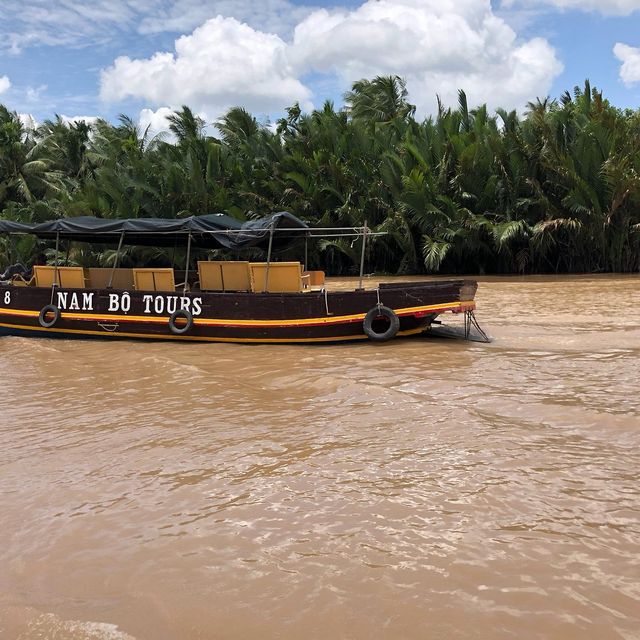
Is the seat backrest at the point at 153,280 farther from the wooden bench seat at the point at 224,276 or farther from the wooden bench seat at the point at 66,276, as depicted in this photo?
the wooden bench seat at the point at 66,276

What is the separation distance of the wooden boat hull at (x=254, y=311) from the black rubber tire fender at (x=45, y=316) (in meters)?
0.06

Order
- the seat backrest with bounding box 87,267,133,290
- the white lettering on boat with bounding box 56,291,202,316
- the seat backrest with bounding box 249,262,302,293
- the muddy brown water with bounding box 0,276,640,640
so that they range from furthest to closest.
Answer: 1. the seat backrest with bounding box 87,267,133,290
2. the white lettering on boat with bounding box 56,291,202,316
3. the seat backrest with bounding box 249,262,302,293
4. the muddy brown water with bounding box 0,276,640,640

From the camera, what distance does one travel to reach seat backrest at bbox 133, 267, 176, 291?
1173 centimetres

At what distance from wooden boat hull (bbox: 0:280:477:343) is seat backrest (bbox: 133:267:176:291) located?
1.60ft

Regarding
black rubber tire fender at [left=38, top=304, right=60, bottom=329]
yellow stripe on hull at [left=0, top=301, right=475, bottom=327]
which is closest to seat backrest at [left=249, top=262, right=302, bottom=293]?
yellow stripe on hull at [left=0, top=301, right=475, bottom=327]

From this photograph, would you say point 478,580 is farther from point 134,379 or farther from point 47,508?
point 134,379

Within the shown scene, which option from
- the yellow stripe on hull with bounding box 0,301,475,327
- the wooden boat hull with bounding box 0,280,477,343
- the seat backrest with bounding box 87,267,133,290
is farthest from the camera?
the seat backrest with bounding box 87,267,133,290

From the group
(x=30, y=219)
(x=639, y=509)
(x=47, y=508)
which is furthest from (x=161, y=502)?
(x=30, y=219)

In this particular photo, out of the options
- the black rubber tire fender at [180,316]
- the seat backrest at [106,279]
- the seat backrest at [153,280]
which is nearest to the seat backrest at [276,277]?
the black rubber tire fender at [180,316]

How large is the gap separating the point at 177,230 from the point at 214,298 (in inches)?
54.2

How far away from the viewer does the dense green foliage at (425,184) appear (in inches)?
914

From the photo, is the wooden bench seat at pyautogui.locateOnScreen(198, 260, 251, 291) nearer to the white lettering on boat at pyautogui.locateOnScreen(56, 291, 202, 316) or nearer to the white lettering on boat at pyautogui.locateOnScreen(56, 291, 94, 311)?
the white lettering on boat at pyautogui.locateOnScreen(56, 291, 202, 316)

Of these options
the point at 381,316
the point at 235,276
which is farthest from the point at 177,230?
the point at 381,316

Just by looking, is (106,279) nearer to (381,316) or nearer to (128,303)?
(128,303)
